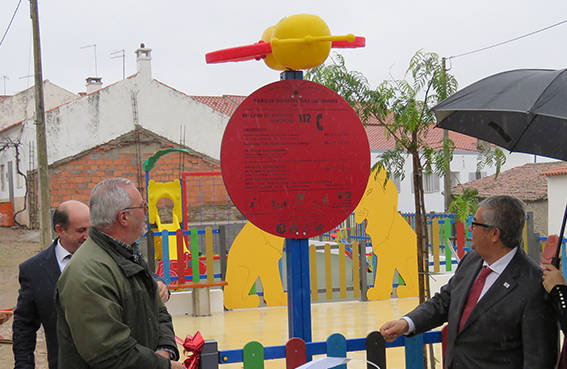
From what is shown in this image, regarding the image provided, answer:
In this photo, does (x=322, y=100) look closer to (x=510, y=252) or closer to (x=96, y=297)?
(x=510, y=252)

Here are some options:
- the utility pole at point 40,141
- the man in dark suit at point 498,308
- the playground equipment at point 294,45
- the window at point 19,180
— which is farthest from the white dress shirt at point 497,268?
the window at point 19,180

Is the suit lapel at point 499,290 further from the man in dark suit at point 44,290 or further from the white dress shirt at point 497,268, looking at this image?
the man in dark suit at point 44,290

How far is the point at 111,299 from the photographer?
2121 mm

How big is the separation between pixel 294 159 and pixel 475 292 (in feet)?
3.93

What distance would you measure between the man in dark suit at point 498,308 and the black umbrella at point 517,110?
0.22 meters

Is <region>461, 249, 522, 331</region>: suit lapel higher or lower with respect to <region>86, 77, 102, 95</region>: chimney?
lower

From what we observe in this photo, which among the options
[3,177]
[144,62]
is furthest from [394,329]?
[3,177]

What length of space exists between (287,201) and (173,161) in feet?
71.3

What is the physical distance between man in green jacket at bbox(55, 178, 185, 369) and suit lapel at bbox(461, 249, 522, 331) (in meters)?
1.41

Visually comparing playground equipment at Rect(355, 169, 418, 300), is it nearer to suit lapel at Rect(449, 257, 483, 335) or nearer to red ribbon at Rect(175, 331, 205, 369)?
suit lapel at Rect(449, 257, 483, 335)

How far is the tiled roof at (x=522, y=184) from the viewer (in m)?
29.1

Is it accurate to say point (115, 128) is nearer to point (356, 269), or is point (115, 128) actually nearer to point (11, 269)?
point (11, 269)

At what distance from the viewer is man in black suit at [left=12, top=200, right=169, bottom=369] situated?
2.88m

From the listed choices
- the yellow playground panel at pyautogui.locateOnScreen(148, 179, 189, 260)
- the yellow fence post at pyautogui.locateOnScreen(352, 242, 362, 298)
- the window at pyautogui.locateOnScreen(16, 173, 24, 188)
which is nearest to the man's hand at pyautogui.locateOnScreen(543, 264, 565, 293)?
the yellow fence post at pyautogui.locateOnScreen(352, 242, 362, 298)
